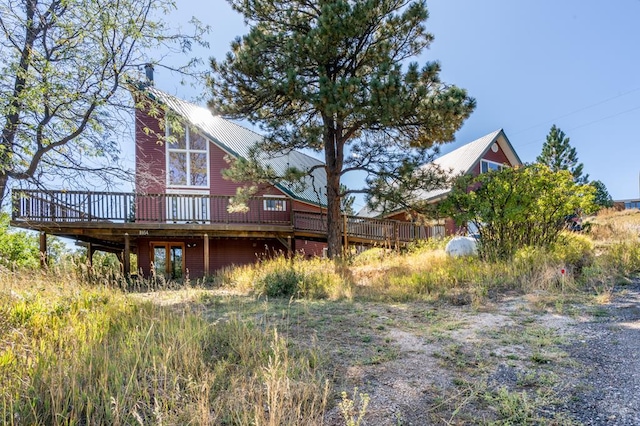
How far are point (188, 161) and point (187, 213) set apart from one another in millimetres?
2790

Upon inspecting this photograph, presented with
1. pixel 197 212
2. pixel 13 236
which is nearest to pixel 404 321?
pixel 197 212

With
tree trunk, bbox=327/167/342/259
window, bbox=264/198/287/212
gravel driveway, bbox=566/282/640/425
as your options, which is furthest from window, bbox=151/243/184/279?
gravel driveway, bbox=566/282/640/425

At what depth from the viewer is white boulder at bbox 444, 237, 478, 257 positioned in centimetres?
898

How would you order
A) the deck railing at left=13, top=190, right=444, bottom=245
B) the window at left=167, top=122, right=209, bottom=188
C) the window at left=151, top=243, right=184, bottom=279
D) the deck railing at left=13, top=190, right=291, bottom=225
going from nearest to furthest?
1. the deck railing at left=13, top=190, right=291, bottom=225
2. the deck railing at left=13, top=190, right=444, bottom=245
3. the window at left=167, top=122, right=209, bottom=188
4. the window at left=151, top=243, right=184, bottom=279

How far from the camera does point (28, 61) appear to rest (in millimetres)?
5277

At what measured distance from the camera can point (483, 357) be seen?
3146mm

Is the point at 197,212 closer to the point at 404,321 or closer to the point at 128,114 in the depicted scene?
the point at 128,114

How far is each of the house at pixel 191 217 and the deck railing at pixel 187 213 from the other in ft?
0.11

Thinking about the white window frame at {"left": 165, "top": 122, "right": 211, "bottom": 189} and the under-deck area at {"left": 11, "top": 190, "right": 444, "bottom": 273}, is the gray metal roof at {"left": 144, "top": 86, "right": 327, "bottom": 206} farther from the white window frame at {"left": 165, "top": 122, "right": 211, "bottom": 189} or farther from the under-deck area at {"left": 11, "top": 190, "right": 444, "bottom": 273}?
the under-deck area at {"left": 11, "top": 190, "right": 444, "bottom": 273}

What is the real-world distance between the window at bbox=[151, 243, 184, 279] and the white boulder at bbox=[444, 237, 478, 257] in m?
11.0

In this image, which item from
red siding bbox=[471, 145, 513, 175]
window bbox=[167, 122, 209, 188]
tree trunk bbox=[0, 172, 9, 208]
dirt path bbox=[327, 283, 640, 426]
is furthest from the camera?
red siding bbox=[471, 145, 513, 175]

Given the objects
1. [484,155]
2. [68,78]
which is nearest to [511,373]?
[68,78]

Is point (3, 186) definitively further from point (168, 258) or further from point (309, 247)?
point (309, 247)

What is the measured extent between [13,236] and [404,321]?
28.0 meters
